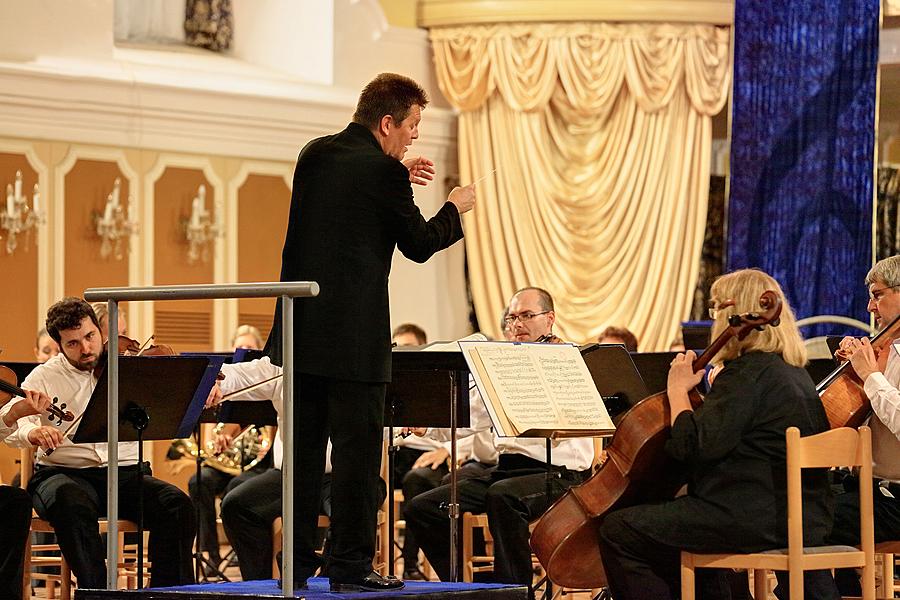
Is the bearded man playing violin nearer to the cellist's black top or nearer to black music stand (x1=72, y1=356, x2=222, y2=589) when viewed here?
black music stand (x1=72, y1=356, x2=222, y2=589)

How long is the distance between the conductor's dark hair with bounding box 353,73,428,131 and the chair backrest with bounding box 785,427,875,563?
138 centimetres

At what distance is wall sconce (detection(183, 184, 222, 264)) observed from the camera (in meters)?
9.08

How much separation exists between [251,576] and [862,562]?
2845mm

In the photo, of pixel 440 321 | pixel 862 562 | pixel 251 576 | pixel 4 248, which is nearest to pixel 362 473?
pixel 862 562

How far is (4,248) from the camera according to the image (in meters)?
8.35

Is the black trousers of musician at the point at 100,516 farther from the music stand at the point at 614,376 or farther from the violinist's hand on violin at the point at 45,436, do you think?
the music stand at the point at 614,376

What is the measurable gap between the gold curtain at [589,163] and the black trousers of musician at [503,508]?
3.61 meters

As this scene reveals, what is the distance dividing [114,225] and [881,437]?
503cm

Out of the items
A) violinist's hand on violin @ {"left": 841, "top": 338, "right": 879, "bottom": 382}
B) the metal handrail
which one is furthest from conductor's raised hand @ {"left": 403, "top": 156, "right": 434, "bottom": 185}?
violinist's hand on violin @ {"left": 841, "top": 338, "right": 879, "bottom": 382}

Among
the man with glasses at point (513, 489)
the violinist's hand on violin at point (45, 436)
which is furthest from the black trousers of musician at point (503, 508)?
the violinist's hand on violin at point (45, 436)

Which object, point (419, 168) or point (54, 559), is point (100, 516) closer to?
point (54, 559)

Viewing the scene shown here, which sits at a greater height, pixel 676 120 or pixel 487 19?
pixel 487 19

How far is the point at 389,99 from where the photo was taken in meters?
4.32

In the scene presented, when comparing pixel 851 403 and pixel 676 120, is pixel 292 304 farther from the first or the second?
pixel 676 120
